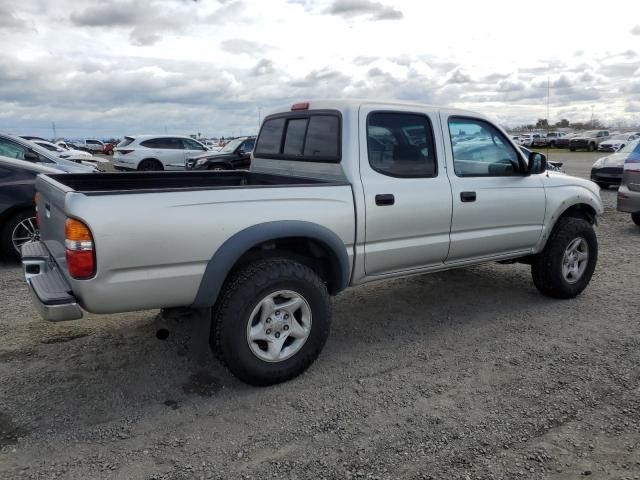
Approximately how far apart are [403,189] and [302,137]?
99 cm

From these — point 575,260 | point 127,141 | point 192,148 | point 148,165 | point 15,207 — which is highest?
point 127,141

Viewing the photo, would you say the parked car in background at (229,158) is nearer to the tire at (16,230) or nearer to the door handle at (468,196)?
the tire at (16,230)

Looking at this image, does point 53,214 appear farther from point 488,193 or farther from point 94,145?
point 94,145

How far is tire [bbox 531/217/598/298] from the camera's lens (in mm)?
5145

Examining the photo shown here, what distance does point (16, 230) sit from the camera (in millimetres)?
6621

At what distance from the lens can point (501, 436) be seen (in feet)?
9.83

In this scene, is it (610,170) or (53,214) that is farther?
(610,170)

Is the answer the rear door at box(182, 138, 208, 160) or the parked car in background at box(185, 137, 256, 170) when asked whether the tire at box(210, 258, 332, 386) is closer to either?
the parked car in background at box(185, 137, 256, 170)

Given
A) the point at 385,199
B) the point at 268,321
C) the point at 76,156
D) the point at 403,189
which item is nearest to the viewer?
the point at 268,321

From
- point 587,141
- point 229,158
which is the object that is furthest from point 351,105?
point 587,141

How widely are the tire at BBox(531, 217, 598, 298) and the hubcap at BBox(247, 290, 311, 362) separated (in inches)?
109

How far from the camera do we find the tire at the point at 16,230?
6582 mm

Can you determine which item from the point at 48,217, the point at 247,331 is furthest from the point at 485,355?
the point at 48,217

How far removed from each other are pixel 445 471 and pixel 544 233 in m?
3.06
